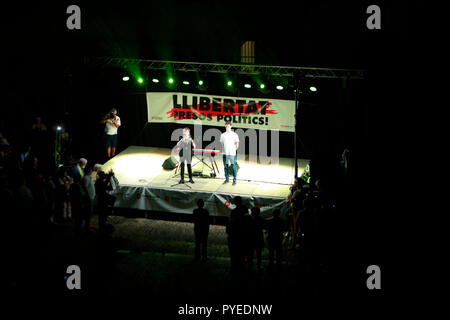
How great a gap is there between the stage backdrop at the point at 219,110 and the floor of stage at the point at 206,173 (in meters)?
1.31

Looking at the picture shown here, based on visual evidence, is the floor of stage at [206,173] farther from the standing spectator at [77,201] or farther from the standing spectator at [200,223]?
the standing spectator at [200,223]

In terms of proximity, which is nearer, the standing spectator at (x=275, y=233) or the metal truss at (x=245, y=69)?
the standing spectator at (x=275, y=233)

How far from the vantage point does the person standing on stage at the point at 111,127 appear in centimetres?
1348

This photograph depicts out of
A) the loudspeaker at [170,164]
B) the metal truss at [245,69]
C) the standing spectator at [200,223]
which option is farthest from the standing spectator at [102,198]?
the metal truss at [245,69]

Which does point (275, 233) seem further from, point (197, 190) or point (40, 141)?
point (40, 141)

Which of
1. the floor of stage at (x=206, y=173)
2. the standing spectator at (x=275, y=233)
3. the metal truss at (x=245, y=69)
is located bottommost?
the standing spectator at (x=275, y=233)

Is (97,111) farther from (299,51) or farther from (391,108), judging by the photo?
→ (391,108)

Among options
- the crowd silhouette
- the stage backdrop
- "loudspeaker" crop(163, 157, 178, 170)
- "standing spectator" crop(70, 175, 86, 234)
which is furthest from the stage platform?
"standing spectator" crop(70, 175, 86, 234)

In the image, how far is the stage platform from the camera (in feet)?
36.4

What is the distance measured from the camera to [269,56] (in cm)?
1396

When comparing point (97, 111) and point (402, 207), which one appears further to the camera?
point (97, 111)

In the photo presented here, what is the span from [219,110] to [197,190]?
2.85 metres

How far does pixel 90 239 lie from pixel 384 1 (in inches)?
400
